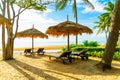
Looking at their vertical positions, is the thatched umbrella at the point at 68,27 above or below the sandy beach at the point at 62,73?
above

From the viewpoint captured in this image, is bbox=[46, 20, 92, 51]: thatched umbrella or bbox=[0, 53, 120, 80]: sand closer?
bbox=[0, 53, 120, 80]: sand

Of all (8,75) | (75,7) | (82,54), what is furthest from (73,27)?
(75,7)

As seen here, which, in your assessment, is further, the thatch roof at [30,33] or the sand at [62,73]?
the thatch roof at [30,33]

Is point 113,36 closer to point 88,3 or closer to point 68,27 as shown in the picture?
point 68,27

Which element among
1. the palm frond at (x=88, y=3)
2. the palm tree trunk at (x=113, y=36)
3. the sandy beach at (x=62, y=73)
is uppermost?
the palm frond at (x=88, y=3)

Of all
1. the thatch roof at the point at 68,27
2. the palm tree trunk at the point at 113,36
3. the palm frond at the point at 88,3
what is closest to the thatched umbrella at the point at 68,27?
the thatch roof at the point at 68,27

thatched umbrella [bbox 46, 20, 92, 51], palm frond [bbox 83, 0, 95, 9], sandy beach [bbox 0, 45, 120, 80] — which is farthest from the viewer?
palm frond [bbox 83, 0, 95, 9]

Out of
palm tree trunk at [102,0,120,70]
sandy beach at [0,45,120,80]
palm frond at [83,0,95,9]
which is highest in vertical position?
palm frond at [83,0,95,9]

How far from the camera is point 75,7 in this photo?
33.8 metres

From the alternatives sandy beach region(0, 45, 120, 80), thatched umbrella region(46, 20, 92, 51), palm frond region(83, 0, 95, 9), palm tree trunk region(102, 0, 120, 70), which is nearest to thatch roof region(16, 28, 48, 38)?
thatched umbrella region(46, 20, 92, 51)

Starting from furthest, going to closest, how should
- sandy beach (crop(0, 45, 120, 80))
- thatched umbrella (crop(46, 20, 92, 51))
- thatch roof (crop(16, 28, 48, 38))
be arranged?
thatch roof (crop(16, 28, 48, 38)) → thatched umbrella (crop(46, 20, 92, 51)) → sandy beach (crop(0, 45, 120, 80))

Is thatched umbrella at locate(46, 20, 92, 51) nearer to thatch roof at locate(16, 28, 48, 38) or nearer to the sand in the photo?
the sand

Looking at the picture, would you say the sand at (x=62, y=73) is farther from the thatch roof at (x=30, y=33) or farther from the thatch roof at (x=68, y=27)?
the thatch roof at (x=30, y=33)

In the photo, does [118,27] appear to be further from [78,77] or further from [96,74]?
[78,77]
